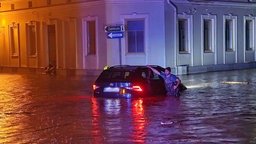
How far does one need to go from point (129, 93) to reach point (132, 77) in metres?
0.56

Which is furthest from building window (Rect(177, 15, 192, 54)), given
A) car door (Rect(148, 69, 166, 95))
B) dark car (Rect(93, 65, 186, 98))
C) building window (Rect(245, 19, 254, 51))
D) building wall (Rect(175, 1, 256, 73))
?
dark car (Rect(93, 65, 186, 98))

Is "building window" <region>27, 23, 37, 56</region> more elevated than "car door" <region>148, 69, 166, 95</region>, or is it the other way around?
"building window" <region>27, 23, 37, 56</region>

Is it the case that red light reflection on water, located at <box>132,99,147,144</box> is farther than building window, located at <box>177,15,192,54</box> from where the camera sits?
No

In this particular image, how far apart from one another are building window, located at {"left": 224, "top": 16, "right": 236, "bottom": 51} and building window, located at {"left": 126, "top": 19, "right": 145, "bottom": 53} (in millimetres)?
8032

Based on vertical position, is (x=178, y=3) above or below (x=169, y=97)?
above

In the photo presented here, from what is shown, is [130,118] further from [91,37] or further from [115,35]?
[91,37]

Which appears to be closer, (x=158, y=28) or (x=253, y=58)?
(x=158, y=28)

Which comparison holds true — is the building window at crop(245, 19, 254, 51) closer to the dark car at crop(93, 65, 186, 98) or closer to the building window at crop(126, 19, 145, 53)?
the building window at crop(126, 19, 145, 53)

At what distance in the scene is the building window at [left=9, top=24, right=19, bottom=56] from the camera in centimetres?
3910

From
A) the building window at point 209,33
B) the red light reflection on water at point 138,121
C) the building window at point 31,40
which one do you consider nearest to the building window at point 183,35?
the building window at point 209,33

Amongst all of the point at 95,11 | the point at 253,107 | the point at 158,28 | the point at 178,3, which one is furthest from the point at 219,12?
the point at 253,107

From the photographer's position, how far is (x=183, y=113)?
560 inches

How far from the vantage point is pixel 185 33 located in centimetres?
3344

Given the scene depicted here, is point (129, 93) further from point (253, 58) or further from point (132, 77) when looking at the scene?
point (253, 58)
